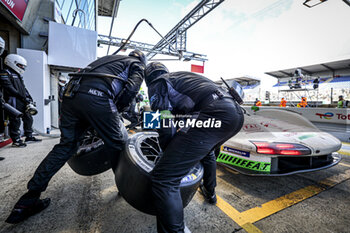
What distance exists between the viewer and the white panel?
5.11 m

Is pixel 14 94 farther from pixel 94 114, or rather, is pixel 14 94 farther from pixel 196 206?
pixel 196 206

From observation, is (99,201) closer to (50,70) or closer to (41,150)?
(41,150)

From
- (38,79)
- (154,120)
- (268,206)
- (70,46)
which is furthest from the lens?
(70,46)

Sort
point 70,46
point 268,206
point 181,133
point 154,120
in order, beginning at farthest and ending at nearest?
point 70,46 → point 268,206 → point 154,120 → point 181,133

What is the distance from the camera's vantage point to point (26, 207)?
1.42 metres

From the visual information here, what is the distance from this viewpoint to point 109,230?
1.34 m

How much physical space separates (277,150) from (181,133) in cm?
125

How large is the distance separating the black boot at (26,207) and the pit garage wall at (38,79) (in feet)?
14.7

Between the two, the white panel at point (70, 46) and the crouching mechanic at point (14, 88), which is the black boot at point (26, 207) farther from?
A: the white panel at point (70, 46)

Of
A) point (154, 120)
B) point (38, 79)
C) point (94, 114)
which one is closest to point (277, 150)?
point (154, 120)

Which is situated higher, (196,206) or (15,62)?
(15,62)

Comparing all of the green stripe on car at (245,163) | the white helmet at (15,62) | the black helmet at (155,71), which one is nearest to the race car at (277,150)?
the green stripe on car at (245,163)

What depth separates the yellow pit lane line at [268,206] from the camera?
4.87ft

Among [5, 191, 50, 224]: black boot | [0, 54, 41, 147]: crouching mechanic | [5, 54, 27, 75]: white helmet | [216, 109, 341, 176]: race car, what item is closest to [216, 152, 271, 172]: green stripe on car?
[216, 109, 341, 176]: race car
